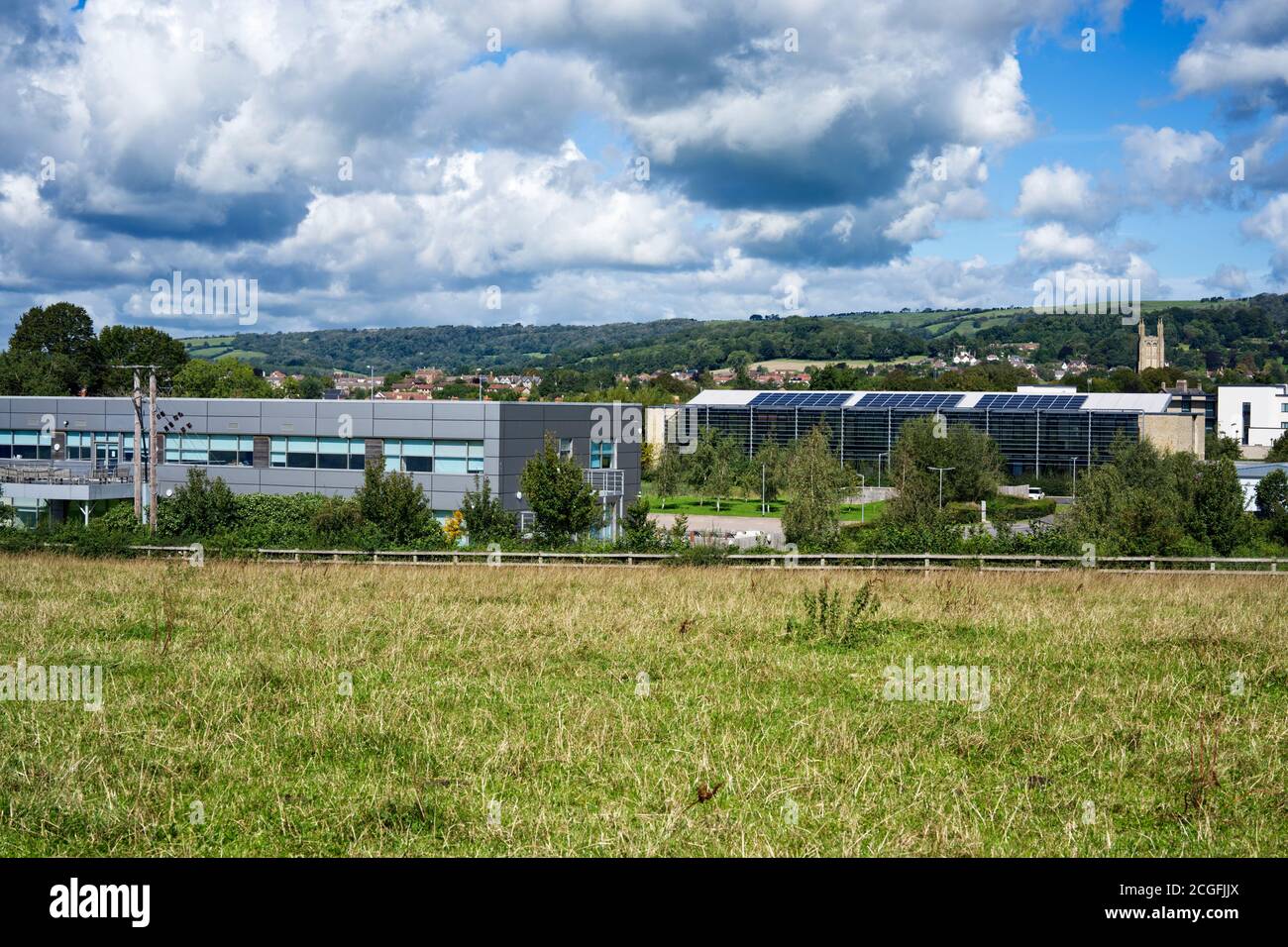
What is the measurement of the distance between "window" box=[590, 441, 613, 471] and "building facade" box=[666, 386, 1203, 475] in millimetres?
48058

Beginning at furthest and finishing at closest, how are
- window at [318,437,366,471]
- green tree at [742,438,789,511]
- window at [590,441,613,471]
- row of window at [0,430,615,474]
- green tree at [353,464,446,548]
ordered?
green tree at [742,438,789,511] < window at [590,441,613,471] < window at [318,437,366,471] < row of window at [0,430,615,474] < green tree at [353,464,446,548]

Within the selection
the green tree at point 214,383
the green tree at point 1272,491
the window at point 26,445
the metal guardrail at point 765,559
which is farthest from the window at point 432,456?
the green tree at point 214,383

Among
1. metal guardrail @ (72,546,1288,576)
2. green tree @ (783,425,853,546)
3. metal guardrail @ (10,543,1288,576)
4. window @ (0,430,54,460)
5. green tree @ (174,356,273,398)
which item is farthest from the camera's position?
green tree @ (174,356,273,398)

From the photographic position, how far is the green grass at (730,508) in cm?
9356

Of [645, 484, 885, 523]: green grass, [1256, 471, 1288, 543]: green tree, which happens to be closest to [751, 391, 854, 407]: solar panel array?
[645, 484, 885, 523]: green grass

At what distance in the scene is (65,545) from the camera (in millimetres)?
31203

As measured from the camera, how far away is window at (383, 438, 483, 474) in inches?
2405

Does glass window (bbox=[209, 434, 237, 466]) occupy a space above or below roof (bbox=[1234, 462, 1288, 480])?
above

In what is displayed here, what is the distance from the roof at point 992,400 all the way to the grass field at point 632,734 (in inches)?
4206

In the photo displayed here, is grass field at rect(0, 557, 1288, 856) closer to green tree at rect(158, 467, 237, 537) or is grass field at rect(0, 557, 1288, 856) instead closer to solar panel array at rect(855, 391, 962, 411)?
green tree at rect(158, 467, 237, 537)

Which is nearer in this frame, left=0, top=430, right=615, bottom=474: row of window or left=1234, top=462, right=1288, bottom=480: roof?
left=0, top=430, right=615, bottom=474: row of window

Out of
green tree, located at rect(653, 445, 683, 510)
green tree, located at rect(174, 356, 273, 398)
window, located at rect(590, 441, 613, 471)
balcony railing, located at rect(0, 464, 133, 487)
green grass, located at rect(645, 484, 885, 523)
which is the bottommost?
green grass, located at rect(645, 484, 885, 523)

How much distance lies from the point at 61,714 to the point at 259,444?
57.4 m
